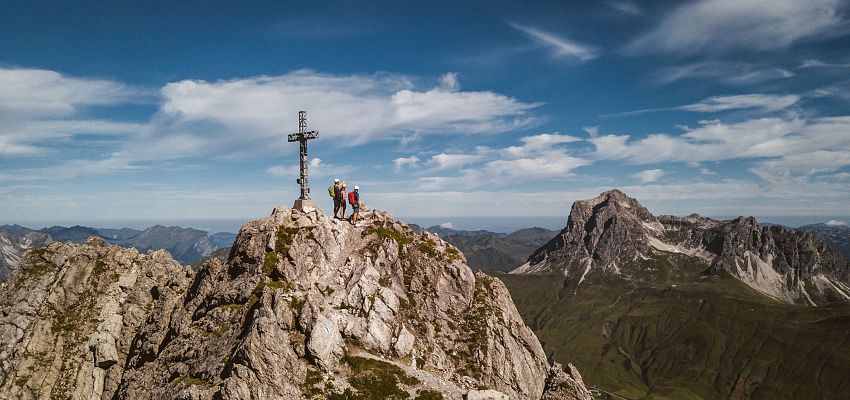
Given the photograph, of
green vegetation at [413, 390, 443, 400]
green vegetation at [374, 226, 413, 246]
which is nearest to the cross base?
green vegetation at [374, 226, 413, 246]

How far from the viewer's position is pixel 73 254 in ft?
264

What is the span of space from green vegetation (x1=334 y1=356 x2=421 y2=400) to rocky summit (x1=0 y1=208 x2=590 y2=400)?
0.53 feet

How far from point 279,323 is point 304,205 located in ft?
83.0

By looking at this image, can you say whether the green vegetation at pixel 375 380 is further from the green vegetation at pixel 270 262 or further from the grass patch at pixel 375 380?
the green vegetation at pixel 270 262

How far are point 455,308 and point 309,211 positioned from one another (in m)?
26.8

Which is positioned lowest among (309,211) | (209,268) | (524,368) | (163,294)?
(524,368)

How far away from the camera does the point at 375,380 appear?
49.8 m

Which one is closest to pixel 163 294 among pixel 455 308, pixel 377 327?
pixel 377 327

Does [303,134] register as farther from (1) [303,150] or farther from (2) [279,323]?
(2) [279,323]

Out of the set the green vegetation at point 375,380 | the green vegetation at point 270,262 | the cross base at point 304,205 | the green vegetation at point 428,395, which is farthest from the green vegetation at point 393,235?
the green vegetation at point 428,395

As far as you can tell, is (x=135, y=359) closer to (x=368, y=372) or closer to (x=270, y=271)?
(x=270, y=271)

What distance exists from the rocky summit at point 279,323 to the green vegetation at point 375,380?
162mm

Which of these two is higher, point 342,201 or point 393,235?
point 342,201

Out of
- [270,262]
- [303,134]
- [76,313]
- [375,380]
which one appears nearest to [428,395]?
[375,380]
